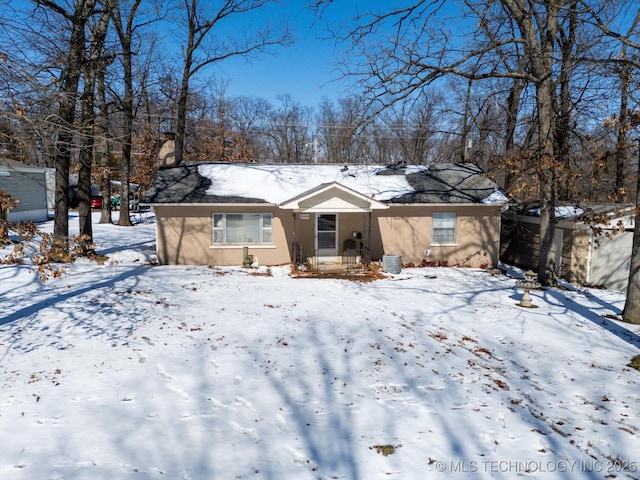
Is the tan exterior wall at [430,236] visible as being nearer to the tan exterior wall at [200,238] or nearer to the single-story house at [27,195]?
the tan exterior wall at [200,238]

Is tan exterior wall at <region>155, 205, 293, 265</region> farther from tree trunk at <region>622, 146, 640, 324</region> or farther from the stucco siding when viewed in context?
the stucco siding

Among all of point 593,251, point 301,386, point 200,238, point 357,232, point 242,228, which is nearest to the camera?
point 301,386

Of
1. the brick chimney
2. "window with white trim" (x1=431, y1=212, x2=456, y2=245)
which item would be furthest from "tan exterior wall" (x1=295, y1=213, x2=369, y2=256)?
the brick chimney

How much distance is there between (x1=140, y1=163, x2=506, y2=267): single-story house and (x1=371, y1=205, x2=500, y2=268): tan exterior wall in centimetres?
4

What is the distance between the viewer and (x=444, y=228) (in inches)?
629

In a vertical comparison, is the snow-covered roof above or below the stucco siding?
above

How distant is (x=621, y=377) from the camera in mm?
6969

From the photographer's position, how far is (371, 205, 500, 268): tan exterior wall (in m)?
15.7

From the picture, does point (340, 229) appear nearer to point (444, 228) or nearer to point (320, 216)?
point (320, 216)

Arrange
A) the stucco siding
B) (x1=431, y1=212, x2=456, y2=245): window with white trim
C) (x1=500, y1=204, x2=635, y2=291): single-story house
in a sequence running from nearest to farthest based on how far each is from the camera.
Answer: (x1=500, y1=204, x2=635, y2=291): single-story house, the stucco siding, (x1=431, y1=212, x2=456, y2=245): window with white trim

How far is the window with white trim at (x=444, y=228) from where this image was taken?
15.9 m

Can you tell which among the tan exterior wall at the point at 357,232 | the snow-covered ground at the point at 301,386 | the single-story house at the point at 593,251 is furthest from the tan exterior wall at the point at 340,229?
the single-story house at the point at 593,251

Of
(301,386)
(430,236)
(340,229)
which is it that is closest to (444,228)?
(430,236)

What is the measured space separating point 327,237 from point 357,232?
1158mm
